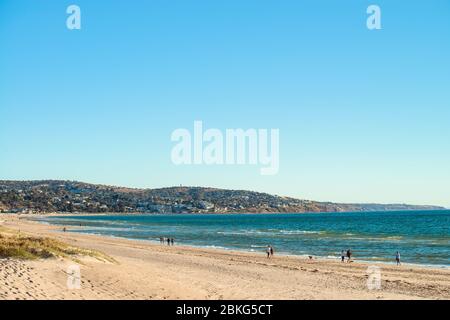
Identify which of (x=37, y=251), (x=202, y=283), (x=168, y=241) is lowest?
(x=168, y=241)

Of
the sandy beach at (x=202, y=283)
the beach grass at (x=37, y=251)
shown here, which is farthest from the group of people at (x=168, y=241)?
the beach grass at (x=37, y=251)

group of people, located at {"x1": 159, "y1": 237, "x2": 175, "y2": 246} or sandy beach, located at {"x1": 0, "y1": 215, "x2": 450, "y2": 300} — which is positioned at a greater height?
sandy beach, located at {"x1": 0, "y1": 215, "x2": 450, "y2": 300}

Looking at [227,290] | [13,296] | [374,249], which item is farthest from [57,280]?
[374,249]

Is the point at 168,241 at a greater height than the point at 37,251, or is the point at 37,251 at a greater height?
the point at 37,251

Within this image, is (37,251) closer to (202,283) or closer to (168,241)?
(202,283)

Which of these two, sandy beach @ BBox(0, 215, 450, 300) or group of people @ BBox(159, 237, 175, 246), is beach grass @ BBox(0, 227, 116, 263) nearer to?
sandy beach @ BBox(0, 215, 450, 300)

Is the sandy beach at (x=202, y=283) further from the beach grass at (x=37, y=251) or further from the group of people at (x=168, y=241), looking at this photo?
the group of people at (x=168, y=241)

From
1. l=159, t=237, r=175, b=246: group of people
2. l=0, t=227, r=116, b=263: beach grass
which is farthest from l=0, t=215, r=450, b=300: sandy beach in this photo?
l=159, t=237, r=175, b=246: group of people

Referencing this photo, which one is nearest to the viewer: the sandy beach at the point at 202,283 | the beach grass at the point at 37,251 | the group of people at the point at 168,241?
the sandy beach at the point at 202,283

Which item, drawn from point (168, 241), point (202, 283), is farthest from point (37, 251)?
point (168, 241)

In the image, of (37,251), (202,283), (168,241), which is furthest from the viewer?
(168,241)

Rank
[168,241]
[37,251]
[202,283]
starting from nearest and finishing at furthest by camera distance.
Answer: [202,283], [37,251], [168,241]

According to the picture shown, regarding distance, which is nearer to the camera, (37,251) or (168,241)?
(37,251)
